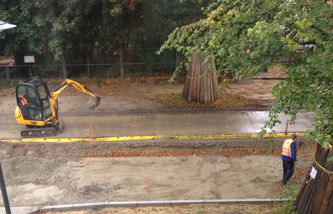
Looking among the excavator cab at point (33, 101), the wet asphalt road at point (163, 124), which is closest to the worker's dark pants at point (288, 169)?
the wet asphalt road at point (163, 124)

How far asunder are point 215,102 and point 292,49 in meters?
11.2

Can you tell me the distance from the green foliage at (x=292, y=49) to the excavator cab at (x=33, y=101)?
7246 mm

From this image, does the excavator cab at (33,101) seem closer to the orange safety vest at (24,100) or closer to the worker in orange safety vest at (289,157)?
the orange safety vest at (24,100)

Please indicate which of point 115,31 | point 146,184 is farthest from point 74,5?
point 146,184

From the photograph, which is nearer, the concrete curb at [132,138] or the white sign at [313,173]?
the white sign at [313,173]

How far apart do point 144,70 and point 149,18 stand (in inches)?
159

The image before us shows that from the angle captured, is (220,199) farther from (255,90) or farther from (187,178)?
(255,90)

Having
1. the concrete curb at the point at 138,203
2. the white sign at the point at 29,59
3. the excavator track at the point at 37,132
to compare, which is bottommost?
the concrete curb at the point at 138,203

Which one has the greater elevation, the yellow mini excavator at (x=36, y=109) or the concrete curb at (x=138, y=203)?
the yellow mini excavator at (x=36, y=109)

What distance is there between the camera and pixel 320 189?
671 centimetres

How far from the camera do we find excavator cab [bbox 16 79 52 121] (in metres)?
11.9

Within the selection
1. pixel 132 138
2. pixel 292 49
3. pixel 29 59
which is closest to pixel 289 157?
pixel 292 49

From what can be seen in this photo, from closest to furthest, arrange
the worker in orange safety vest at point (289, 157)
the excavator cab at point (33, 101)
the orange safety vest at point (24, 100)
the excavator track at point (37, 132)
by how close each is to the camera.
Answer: the worker in orange safety vest at point (289, 157) < the excavator cab at point (33, 101) < the orange safety vest at point (24, 100) < the excavator track at point (37, 132)

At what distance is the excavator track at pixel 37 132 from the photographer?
12.5 m
